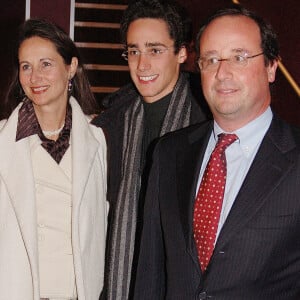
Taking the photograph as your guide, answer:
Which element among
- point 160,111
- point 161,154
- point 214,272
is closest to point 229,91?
point 161,154

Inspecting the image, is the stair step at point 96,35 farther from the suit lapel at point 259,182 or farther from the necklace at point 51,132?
the suit lapel at point 259,182

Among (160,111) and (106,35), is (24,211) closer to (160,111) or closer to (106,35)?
(160,111)

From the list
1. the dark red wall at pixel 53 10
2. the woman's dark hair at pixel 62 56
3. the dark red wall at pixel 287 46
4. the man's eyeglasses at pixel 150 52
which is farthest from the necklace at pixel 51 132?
the dark red wall at pixel 53 10

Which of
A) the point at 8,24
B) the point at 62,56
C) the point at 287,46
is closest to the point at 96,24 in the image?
the point at 8,24

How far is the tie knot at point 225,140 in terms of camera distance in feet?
6.81

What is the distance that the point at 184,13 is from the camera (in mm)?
2932

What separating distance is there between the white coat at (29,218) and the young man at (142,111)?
104 millimetres

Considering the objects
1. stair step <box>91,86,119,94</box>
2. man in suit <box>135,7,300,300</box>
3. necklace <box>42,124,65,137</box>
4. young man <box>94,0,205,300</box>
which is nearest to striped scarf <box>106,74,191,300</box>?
young man <box>94,0,205,300</box>

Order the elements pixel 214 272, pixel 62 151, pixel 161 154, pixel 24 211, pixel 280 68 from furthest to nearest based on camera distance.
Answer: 1. pixel 280 68
2. pixel 62 151
3. pixel 24 211
4. pixel 161 154
5. pixel 214 272

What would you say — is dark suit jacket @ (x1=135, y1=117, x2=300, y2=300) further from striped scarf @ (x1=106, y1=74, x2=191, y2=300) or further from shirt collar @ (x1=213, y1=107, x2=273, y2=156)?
striped scarf @ (x1=106, y1=74, x2=191, y2=300)

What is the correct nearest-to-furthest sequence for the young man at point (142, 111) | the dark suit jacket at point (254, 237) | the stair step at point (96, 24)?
the dark suit jacket at point (254, 237), the young man at point (142, 111), the stair step at point (96, 24)

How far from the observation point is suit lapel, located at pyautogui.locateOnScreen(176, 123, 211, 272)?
2068 millimetres

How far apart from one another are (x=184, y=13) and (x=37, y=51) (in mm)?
671

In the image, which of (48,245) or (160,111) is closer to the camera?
(48,245)
